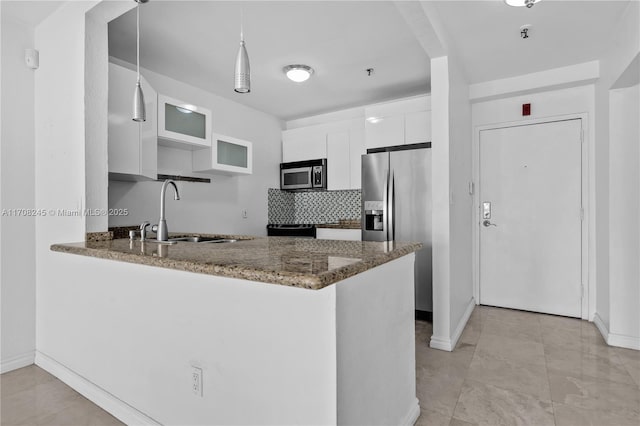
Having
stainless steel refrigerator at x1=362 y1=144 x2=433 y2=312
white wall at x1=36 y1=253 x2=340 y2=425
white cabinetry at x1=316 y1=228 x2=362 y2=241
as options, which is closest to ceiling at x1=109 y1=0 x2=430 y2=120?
stainless steel refrigerator at x1=362 y1=144 x2=433 y2=312

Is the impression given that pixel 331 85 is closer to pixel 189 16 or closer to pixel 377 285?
pixel 189 16

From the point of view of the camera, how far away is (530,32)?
250 cm

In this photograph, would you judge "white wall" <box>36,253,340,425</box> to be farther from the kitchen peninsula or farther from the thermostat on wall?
the thermostat on wall

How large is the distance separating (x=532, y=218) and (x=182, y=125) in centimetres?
343

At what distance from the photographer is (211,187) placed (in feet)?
12.4

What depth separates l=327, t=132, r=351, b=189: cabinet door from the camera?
4.29 m

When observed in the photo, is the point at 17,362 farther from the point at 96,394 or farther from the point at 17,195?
the point at 17,195

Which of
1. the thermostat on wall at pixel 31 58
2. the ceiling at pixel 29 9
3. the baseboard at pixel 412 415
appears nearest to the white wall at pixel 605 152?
the baseboard at pixel 412 415

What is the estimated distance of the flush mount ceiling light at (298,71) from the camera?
3.09 m

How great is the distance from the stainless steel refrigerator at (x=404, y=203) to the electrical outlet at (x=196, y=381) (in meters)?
2.32

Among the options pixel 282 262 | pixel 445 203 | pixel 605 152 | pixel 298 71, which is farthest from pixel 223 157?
pixel 605 152

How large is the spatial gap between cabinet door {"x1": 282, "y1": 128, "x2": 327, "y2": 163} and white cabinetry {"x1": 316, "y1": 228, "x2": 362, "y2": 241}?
99 cm

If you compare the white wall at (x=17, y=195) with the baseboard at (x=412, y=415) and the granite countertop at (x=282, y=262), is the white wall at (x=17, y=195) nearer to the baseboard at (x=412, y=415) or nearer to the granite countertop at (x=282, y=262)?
the granite countertop at (x=282, y=262)

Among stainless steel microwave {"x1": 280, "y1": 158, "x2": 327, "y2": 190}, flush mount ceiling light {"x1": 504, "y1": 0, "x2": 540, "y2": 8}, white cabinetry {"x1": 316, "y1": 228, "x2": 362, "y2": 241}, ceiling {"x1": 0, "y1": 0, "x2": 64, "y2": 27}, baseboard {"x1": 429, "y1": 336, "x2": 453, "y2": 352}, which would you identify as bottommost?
baseboard {"x1": 429, "y1": 336, "x2": 453, "y2": 352}
